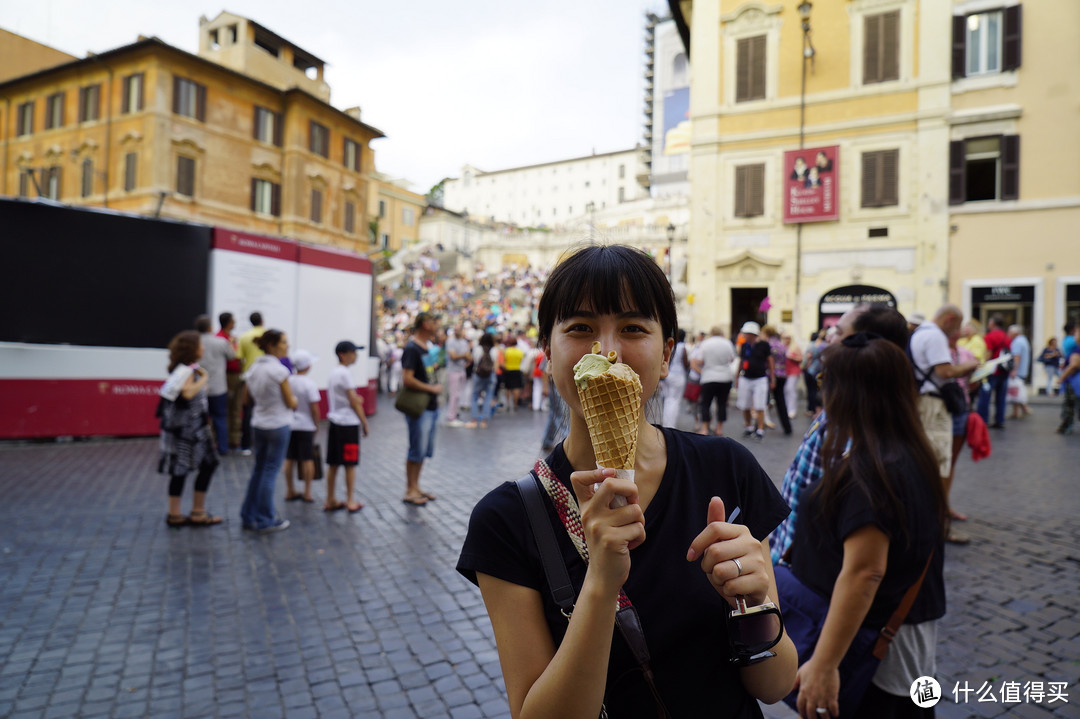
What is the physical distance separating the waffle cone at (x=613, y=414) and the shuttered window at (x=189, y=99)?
3516cm

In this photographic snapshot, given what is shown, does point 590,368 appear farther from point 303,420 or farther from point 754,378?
point 754,378

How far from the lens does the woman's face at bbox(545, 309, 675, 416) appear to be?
4.50 ft

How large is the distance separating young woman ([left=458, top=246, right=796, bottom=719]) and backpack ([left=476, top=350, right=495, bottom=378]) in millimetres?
11765

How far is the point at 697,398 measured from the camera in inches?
525

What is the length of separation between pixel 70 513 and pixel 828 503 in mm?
7302

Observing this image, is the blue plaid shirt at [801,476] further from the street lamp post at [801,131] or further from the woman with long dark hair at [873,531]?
the street lamp post at [801,131]

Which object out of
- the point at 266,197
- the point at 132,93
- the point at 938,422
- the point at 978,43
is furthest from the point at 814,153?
the point at 132,93

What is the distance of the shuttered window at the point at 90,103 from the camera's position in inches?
1227

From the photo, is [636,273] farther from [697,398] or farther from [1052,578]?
[697,398]

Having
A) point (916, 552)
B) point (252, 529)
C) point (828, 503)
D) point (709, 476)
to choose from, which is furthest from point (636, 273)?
point (252, 529)

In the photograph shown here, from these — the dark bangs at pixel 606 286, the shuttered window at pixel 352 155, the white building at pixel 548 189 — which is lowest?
the dark bangs at pixel 606 286

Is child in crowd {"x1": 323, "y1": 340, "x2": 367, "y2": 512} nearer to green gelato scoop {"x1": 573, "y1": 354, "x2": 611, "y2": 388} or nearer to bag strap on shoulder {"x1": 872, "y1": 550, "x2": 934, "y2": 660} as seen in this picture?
bag strap on shoulder {"x1": 872, "y1": 550, "x2": 934, "y2": 660}

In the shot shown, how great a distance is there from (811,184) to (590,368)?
2282cm

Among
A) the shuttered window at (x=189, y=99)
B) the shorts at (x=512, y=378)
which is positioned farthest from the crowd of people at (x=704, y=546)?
the shuttered window at (x=189, y=99)
